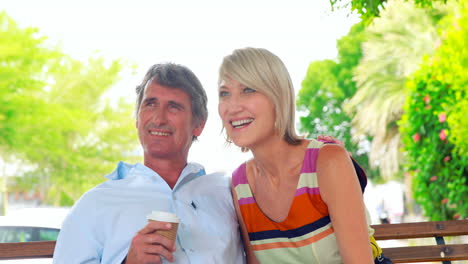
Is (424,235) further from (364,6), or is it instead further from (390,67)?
(390,67)

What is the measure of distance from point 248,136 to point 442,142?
7.11 meters

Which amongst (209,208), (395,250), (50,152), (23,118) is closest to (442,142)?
(395,250)

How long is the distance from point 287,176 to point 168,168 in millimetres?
769

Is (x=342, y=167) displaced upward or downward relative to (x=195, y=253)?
upward

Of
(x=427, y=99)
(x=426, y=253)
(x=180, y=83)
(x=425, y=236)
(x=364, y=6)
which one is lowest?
(x=426, y=253)

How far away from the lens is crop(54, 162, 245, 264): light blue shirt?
106 inches

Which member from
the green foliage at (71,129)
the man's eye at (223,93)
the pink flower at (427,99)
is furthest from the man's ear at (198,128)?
the green foliage at (71,129)

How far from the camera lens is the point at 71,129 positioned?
966 inches

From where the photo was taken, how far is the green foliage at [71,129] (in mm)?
22609

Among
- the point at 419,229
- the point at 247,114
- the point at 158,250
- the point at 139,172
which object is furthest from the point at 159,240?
the point at 419,229

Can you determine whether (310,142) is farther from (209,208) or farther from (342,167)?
(209,208)

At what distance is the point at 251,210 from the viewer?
2701 mm

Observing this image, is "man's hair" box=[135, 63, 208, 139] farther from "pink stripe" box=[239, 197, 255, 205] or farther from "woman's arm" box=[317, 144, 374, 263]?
"woman's arm" box=[317, 144, 374, 263]

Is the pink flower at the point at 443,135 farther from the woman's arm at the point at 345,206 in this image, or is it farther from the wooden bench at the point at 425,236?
the woman's arm at the point at 345,206
